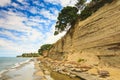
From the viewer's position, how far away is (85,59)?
2714 cm

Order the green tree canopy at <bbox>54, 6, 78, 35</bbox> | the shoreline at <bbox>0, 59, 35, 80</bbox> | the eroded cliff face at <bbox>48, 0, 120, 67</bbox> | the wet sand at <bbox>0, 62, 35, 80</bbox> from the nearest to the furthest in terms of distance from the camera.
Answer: the eroded cliff face at <bbox>48, 0, 120, 67</bbox> → the wet sand at <bbox>0, 62, 35, 80</bbox> → the shoreline at <bbox>0, 59, 35, 80</bbox> → the green tree canopy at <bbox>54, 6, 78, 35</bbox>

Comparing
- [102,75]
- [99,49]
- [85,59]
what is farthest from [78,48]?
[102,75]

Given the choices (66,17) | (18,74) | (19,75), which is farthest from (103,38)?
(66,17)

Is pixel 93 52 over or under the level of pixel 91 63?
over

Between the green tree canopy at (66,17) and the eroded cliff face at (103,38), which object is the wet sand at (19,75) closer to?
the eroded cliff face at (103,38)

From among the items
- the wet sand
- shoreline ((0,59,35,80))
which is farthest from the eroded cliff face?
shoreline ((0,59,35,80))

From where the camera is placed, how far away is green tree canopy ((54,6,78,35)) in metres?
41.5

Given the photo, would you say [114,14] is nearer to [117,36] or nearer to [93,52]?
[117,36]

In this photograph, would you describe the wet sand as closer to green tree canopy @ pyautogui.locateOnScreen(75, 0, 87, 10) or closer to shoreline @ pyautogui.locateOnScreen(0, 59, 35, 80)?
shoreline @ pyautogui.locateOnScreen(0, 59, 35, 80)

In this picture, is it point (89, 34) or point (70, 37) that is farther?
point (70, 37)

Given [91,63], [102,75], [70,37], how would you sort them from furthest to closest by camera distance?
[70,37]
[91,63]
[102,75]

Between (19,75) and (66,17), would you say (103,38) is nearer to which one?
(19,75)

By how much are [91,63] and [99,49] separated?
290 centimetres

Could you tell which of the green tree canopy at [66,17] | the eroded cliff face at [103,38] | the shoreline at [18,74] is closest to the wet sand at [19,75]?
the shoreline at [18,74]
